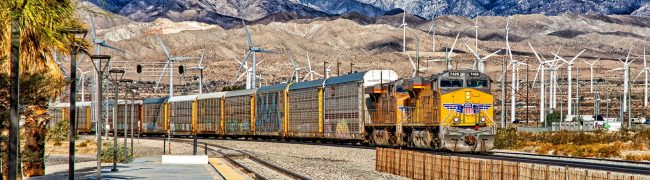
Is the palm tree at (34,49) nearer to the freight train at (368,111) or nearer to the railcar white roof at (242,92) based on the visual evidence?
the freight train at (368,111)

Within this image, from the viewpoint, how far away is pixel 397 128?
183ft

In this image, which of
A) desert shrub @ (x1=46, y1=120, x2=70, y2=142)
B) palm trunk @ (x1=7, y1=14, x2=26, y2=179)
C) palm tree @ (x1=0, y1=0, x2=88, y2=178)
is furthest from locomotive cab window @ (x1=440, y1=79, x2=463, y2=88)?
palm trunk @ (x1=7, y1=14, x2=26, y2=179)

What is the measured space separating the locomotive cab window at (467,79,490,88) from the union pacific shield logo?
3.31 feet

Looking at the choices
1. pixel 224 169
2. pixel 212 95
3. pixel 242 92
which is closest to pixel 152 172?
pixel 224 169

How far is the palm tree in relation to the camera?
2091 centimetres

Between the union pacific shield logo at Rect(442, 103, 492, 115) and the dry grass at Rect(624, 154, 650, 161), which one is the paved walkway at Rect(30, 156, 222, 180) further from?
the dry grass at Rect(624, 154, 650, 161)

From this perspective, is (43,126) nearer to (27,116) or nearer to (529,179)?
(27,116)

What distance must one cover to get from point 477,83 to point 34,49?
2793 cm

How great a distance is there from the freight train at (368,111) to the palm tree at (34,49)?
21.2m

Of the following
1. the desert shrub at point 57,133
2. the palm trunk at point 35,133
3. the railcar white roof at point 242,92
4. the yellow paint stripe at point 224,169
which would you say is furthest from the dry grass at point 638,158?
the railcar white roof at point 242,92

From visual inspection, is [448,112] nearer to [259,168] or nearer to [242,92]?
[259,168]

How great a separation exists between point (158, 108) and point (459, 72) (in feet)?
176

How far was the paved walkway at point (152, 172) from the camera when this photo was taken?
36781 millimetres

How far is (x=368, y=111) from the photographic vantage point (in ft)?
197
